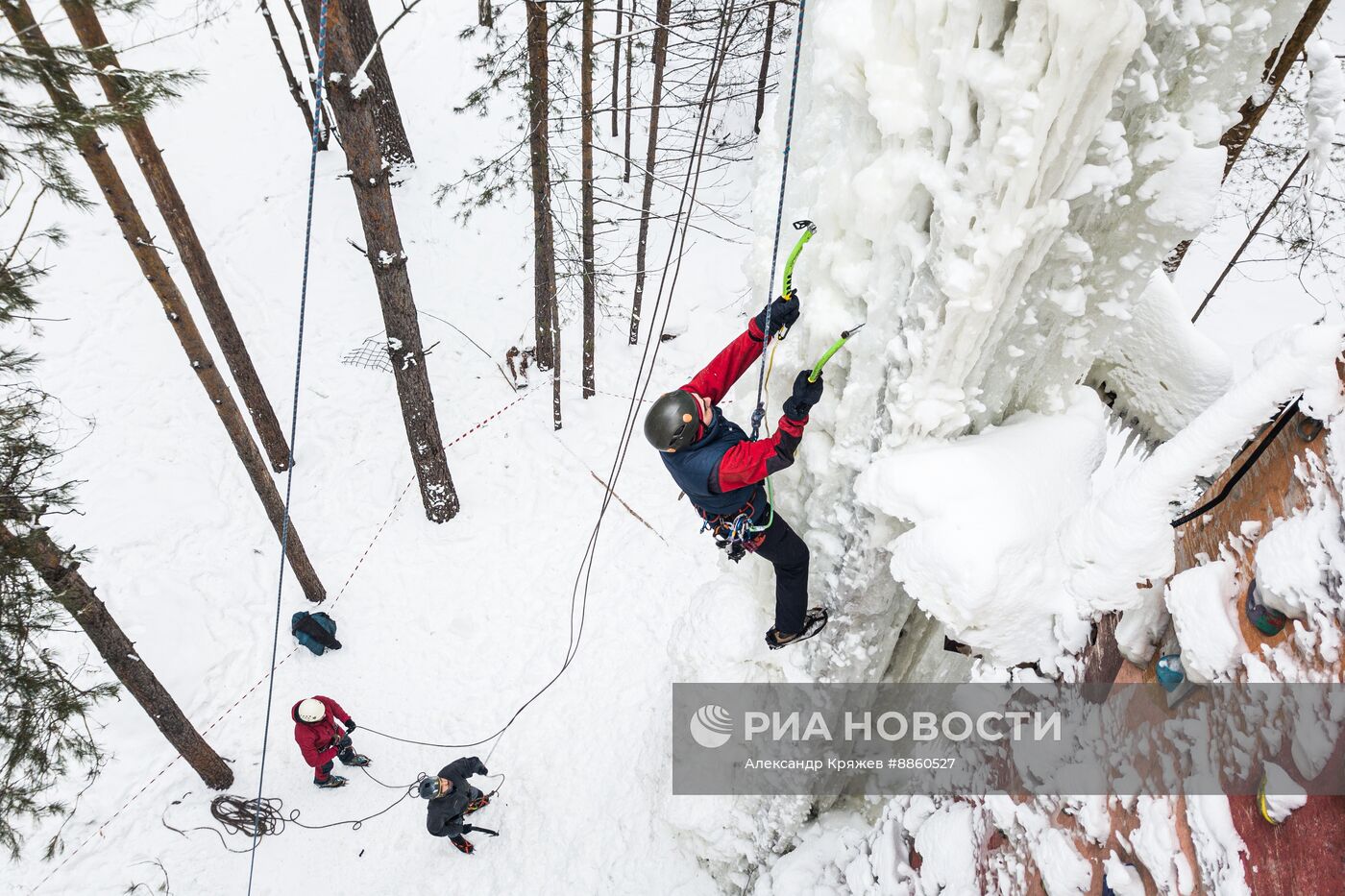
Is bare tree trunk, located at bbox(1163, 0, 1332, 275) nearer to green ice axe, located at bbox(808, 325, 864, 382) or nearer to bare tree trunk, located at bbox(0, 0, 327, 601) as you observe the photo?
green ice axe, located at bbox(808, 325, 864, 382)

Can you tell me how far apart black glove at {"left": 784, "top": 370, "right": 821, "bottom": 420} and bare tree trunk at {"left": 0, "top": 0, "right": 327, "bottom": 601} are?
4.55 m

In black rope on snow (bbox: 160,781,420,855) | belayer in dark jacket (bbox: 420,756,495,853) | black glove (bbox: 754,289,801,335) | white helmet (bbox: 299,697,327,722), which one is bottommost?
black rope on snow (bbox: 160,781,420,855)

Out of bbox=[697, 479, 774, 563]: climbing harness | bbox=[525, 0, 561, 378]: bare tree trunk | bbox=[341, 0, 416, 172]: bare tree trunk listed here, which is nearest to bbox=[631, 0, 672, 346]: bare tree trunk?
bbox=[525, 0, 561, 378]: bare tree trunk

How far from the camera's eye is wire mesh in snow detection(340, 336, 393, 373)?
12.0 metres

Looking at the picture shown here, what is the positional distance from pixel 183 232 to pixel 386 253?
2.34m

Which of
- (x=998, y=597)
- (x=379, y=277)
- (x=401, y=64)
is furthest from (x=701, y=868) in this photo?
(x=401, y=64)

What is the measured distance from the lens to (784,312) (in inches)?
167

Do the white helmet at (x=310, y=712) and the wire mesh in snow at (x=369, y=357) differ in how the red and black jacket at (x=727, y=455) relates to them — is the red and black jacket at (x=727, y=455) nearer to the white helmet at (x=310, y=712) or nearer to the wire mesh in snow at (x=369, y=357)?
the white helmet at (x=310, y=712)

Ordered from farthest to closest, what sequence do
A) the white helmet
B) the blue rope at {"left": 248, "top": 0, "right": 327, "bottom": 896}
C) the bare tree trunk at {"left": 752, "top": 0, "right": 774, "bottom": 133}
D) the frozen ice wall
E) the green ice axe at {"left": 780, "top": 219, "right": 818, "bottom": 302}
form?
the bare tree trunk at {"left": 752, "top": 0, "right": 774, "bottom": 133} → the white helmet → the blue rope at {"left": 248, "top": 0, "right": 327, "bottom": 896} → the green ice axe at {"left": 780, "top": 219, "right": 818, "bottom": 302} → the frozen ice wall

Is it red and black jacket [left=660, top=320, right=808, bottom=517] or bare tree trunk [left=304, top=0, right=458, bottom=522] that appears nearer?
red and black jacket [left=660, top=320, right=808, bottom=517]

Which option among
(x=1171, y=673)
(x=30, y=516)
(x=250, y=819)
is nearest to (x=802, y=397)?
(x=1171, y=673)

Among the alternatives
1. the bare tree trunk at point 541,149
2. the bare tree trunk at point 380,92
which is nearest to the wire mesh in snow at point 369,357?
the bare tree trunk at point 541,149

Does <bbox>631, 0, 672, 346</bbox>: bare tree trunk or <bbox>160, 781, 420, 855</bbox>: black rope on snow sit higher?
<bbox>631, 0, 672, 346</bbox>: bare tree trunk

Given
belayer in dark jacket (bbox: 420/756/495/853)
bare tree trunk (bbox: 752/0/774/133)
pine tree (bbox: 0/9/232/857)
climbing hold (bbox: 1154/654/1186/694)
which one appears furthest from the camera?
bare tree trunk (bbox: 752/0/774/133)
